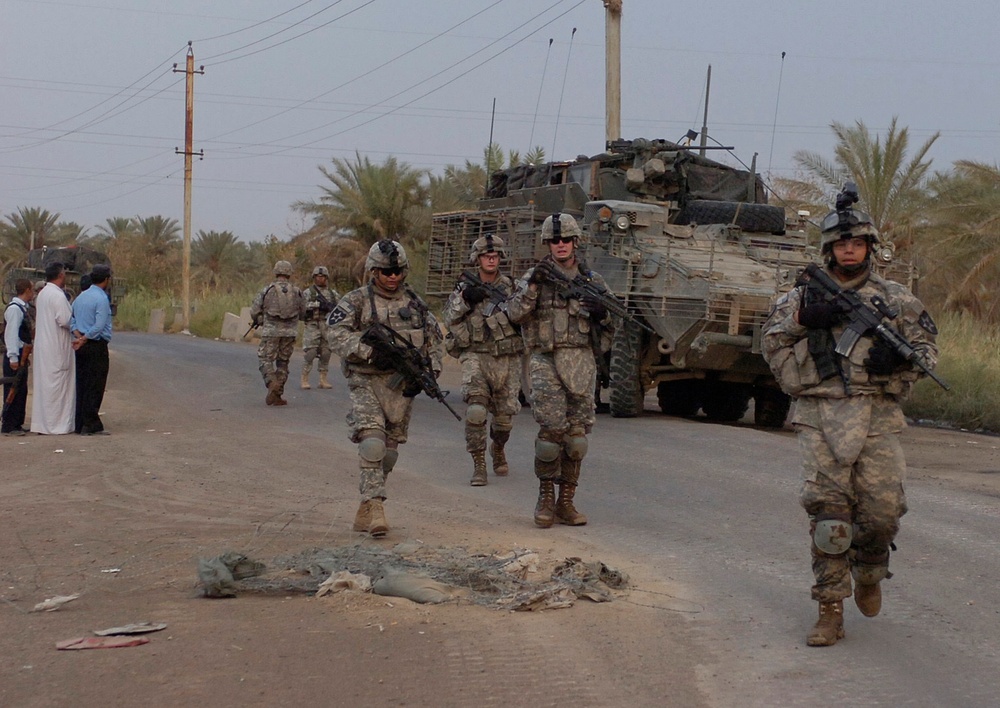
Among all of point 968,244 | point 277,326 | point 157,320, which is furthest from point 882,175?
point 157,320

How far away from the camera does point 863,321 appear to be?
5.13 meters

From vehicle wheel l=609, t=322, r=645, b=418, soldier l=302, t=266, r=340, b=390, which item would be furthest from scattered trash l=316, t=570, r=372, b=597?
soldier l=302, t=266, r=340, b=390

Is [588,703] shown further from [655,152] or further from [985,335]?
[985,335]

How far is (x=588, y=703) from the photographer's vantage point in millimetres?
4438

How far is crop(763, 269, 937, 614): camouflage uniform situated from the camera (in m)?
5.16

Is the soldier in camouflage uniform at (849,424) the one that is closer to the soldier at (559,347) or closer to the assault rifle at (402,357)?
the soldier at (559,347)

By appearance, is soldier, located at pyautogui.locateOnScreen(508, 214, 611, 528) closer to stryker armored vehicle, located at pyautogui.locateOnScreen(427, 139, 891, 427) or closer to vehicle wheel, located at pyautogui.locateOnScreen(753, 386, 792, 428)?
stryker armored vehicle, located at pyautogui.locateOnScreen(427, 139, 891, 427)

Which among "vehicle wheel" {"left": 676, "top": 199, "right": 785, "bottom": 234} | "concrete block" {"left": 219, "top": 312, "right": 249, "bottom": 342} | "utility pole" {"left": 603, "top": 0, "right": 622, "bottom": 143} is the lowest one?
"concrete block" {"left": 219, "top": 312, "right": 249, "bottom": 342}

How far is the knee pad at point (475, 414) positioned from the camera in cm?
968

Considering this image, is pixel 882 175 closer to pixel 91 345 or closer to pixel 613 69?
pixel 613 69

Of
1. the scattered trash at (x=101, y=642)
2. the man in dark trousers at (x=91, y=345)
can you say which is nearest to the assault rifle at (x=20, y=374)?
the man in dark trousers at (x=91, y=345)

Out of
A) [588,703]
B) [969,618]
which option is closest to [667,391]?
[969,618]

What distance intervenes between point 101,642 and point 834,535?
9.43ft

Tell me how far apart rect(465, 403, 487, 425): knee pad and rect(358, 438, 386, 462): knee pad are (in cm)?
230
